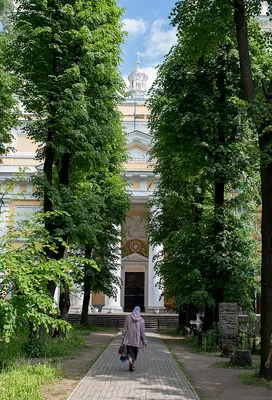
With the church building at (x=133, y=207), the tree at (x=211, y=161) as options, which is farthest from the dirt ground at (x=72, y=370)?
the church building at (x=133, y=207)

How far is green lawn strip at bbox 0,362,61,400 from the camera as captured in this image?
25.8 ft

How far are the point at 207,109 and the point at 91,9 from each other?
17.1 ft

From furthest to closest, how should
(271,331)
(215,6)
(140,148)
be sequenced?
(140,148), (215,6), (271,331)

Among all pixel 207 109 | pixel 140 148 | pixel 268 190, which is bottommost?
pixel 268 190

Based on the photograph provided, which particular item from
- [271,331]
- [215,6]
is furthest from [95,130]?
[271,331]

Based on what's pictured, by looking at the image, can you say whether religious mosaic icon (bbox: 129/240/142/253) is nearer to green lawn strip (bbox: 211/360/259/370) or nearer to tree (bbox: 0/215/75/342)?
green lawn strip (bbox: 211/360/259/370)

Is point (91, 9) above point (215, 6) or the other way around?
above

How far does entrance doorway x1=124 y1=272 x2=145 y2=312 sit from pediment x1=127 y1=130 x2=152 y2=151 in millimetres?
11425

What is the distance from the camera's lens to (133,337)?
12039 millimetres

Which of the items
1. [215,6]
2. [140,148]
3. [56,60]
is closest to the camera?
[215,6]

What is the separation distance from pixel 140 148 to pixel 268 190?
29.2 metres

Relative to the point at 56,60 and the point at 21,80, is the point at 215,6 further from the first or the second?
the point at 21,80

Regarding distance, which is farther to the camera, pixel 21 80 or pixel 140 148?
pixel 140 148

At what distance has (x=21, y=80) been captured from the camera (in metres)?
15.5
